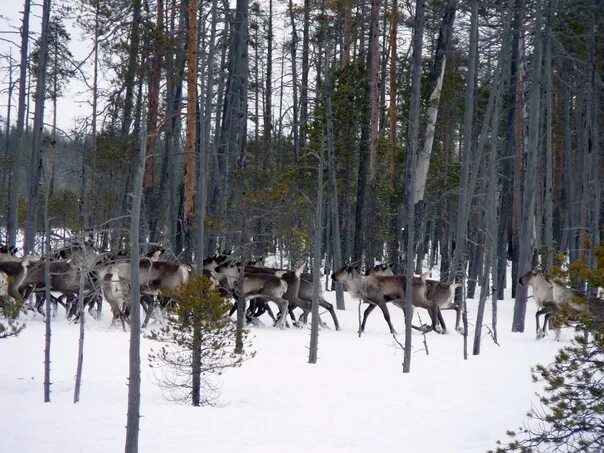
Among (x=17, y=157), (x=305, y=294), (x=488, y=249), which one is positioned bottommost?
(x=305, y=294)

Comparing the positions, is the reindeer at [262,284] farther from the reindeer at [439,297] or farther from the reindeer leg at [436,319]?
the reindeer leg at [436,319]

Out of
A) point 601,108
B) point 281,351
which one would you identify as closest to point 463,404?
point 281,351

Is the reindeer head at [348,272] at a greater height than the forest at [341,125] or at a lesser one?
lesser

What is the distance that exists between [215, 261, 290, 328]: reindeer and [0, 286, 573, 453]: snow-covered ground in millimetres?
1602

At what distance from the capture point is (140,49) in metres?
20.1

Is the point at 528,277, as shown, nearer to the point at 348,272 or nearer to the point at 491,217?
the point at 491,217

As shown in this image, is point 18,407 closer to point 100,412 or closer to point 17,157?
point 100,412

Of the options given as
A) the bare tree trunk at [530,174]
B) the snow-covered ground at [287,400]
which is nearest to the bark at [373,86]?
the bare tree trunk at [530,174]

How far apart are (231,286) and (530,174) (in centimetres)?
816

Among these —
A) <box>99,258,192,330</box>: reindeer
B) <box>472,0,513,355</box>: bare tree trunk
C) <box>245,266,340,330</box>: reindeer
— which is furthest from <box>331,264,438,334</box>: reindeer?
<box>99,258,192,330</box>: reindeer

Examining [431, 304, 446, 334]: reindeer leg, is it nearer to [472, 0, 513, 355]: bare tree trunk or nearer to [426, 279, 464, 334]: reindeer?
[426, 279, 464, 334]: reindeer

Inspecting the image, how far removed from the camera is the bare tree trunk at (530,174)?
61.9 ft

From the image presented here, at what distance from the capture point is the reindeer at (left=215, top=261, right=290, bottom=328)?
18.0 meters

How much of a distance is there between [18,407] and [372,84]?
1513 cm
